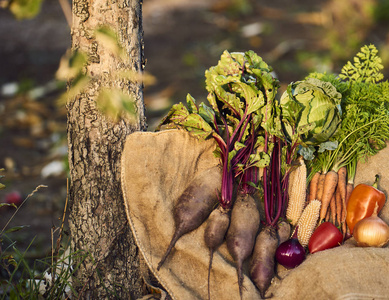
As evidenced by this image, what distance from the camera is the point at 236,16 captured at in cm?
921

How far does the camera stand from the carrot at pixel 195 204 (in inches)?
95.3

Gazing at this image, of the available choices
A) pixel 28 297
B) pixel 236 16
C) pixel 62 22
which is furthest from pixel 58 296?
pixel 236 16

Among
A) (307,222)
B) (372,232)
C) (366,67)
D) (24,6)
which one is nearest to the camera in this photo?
(24,6)

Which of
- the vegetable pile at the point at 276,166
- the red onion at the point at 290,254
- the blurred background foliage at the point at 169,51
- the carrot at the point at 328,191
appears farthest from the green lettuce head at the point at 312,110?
the blurred background foliage at the point at 169,51

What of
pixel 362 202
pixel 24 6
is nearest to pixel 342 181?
pixel 362 202

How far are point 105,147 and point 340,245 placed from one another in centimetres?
140

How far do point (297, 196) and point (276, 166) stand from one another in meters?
0.21

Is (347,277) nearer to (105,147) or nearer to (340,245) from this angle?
(340,245)

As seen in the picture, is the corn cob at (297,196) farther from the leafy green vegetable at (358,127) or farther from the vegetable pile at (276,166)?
the leafy green vegetable at (358,127)

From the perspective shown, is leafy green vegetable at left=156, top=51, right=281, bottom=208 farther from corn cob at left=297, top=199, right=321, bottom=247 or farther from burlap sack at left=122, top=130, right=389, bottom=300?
corn cob at left=297, top=199, right=321, bottom=247

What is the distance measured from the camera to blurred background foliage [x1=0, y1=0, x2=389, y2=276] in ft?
18.1

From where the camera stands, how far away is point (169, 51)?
8.01 metres

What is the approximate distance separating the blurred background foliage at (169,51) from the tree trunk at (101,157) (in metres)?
2.11

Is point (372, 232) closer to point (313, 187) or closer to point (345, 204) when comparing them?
point (345, 204)
